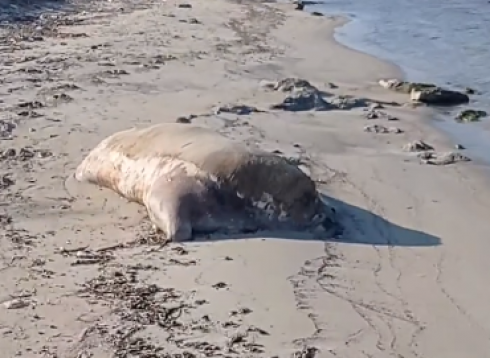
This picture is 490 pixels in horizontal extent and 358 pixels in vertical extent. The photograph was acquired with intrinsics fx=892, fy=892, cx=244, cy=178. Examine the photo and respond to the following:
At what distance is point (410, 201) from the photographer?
6809 mm

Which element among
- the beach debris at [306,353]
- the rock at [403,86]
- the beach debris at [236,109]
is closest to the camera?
the beach debris at [306,353]

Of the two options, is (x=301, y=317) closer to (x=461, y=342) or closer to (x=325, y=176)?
(x=461, y=342)

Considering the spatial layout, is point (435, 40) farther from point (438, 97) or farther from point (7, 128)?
point (7, 128)

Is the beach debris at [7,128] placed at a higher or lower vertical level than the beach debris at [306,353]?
lower

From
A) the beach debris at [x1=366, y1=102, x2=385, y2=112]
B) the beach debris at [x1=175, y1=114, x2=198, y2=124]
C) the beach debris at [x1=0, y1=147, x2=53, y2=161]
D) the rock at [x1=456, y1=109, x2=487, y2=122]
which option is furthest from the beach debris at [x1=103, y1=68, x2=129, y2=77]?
the rock at [x1=456, y1=109, x2=487, y2=122]

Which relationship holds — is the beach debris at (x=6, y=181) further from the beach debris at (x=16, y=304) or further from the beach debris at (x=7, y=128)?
the beach debris at (x=16, y=304)

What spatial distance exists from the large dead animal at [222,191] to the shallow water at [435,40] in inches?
127

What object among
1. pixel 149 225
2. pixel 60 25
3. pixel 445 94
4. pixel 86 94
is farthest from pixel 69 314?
pixel 60 25

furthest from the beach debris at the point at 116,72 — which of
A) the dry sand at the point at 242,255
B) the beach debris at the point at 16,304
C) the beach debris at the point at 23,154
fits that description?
the beach debris at the point at 16,304

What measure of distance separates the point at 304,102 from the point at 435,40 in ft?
24.0

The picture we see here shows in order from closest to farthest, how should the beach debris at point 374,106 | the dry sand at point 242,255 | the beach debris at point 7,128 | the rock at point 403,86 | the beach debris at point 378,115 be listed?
the dry sand at point 242,255 → the beach debris at point 7,128 → the beach debris at point 378,115 → the beach debris at point 374,106 → the rock at point 403,86

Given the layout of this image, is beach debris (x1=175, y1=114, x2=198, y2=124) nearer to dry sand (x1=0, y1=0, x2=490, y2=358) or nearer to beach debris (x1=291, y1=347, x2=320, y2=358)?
dry sand (x1=0, y1=0, x2=490, y2=358)

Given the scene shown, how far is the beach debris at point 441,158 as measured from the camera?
803cm

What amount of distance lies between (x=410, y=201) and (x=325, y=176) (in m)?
0.84
